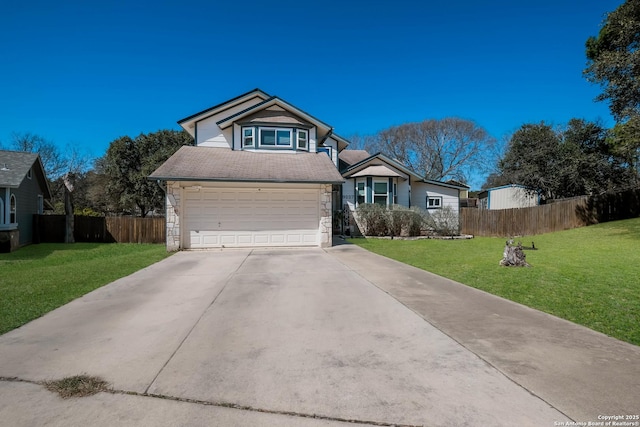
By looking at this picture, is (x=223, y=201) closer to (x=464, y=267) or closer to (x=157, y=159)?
(x=464, y=267)

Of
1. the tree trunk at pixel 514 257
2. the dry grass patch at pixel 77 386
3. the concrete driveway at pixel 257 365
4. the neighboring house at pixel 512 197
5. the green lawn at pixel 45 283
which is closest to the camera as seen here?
the concrete driveway at pixel 257 365

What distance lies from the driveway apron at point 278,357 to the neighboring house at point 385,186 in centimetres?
1325

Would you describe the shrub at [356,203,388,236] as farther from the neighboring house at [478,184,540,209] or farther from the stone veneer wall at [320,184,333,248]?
the neighboring house at [478,184,540,209]

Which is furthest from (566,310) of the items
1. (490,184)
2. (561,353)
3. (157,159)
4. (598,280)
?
(490,184)

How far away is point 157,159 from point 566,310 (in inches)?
1211

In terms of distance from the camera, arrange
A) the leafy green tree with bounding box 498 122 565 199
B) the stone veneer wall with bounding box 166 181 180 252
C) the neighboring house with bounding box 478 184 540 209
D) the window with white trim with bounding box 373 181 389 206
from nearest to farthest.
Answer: the stone veneer wall with bounding box 166 181 180 252
the window with white trim with bounding box 373 181 389 206
the leafy green tree with bounding box 498 122 565 199
the neighboring house with bounding box 478 184 540 209

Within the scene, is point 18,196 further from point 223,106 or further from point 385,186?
point 385,186

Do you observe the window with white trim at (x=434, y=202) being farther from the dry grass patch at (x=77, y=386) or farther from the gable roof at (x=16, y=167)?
the gable roof at (x=16, y=167)

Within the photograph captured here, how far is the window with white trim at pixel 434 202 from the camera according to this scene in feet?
69.3

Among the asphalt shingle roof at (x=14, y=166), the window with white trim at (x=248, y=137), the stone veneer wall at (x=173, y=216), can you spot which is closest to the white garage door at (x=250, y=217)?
the stone veneer wall at (x=173, y=216)

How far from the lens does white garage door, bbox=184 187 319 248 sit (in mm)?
12938

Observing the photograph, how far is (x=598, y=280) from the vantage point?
21.7 ft

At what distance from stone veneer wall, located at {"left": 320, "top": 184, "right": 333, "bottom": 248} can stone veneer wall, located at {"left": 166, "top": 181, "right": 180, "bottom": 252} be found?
548 centimetres

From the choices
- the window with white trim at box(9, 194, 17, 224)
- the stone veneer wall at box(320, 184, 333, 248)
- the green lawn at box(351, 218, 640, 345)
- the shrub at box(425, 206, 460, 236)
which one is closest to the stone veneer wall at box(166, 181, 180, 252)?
the stone veneer wall at box(320, 184, 333, 248)
